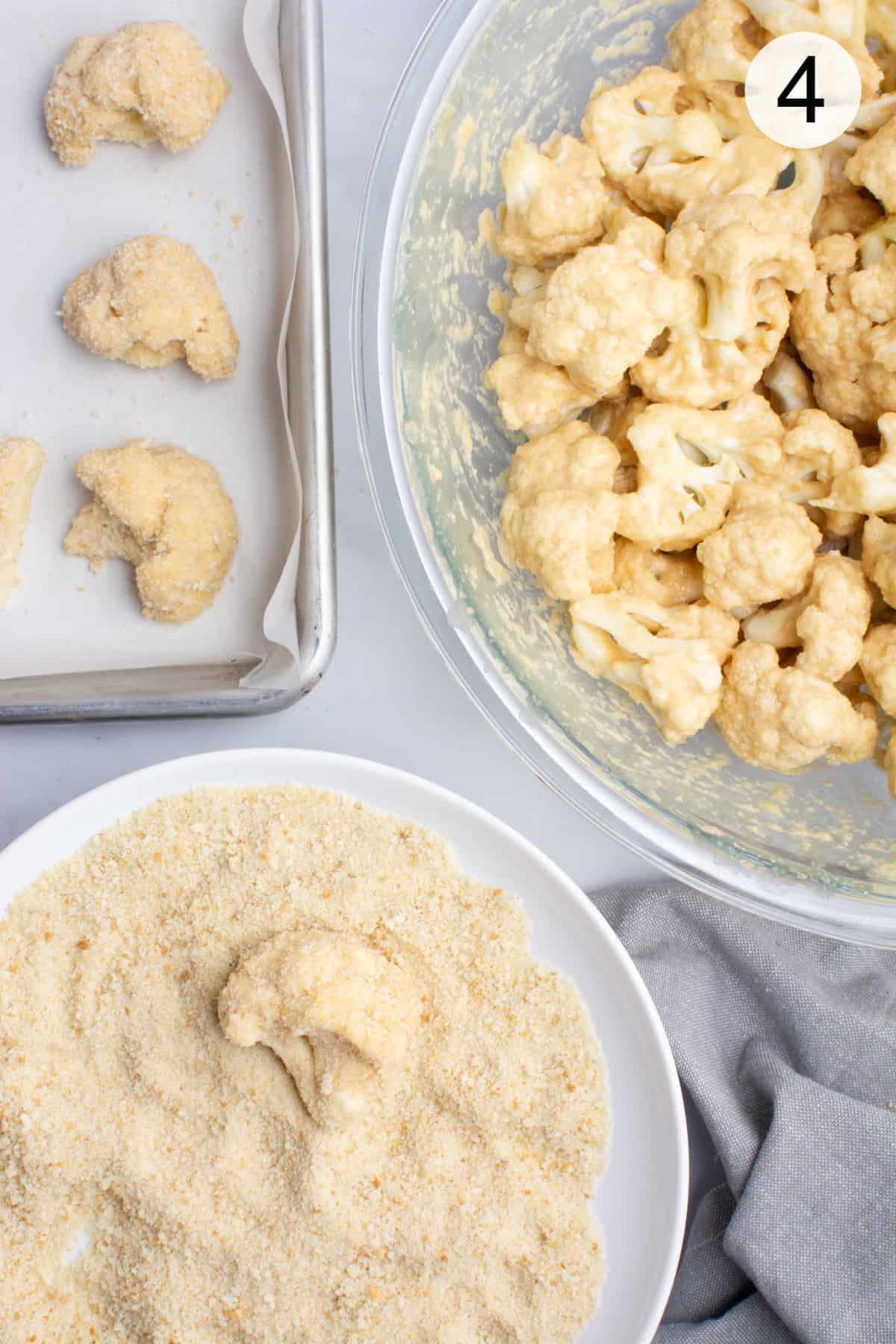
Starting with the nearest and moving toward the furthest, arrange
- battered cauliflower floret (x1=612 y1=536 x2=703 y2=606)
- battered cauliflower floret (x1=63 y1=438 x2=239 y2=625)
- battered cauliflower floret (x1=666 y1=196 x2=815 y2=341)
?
battered cauliflower floret (x1=666 y1=196 x2=815 y2=341)
battered cauliflower floret (x1=612 y1=536 x2=703 y2=606)
battered cauliflower floret (x1=63 y1=438 x2=239 y2=625)

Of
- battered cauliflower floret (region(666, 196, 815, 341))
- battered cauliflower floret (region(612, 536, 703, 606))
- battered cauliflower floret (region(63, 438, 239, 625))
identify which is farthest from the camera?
battered cauliflower floret (region(63, 438, 239, 625))

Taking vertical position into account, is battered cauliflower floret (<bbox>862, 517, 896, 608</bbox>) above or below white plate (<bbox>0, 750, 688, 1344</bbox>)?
above

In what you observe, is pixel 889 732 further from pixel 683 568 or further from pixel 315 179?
pixel 315 179

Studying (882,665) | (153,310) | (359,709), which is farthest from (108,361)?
(882,665)

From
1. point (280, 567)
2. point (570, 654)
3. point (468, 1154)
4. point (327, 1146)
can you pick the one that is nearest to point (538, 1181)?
point (468, 1154)

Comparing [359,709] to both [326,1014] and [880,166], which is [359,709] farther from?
[880,166]

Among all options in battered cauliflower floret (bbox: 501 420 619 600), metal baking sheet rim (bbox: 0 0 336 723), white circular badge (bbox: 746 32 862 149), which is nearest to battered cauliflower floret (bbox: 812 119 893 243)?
white circular badge (bbox: 746 32 862 149)

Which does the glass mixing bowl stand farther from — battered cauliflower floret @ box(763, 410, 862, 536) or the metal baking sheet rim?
battered cauliflower floret @ box(763, 410, 862, 536)

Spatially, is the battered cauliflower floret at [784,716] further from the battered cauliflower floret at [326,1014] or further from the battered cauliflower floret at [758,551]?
the battered cauliflower floret at [326,1014]
